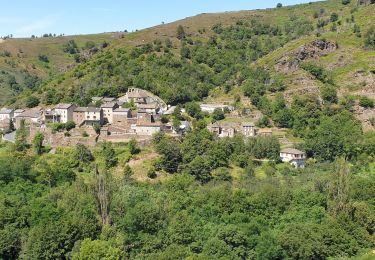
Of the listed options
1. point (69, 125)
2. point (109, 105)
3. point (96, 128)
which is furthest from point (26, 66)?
point (96, 128)

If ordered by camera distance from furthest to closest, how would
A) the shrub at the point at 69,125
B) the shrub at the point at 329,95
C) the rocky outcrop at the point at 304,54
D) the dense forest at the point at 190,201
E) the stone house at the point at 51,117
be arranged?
the rocky outcrop at the point at 304,54
the shrub at the point at 329,95
the stone house at the point at 51,117
the shrub at the point at 69,125
the dense forest at the point at 190,201

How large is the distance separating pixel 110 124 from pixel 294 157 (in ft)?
98.9

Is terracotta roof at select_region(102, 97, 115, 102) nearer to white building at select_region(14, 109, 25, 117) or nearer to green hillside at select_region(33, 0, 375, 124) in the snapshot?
green hillside at select_region(33, 0, 375, 124)

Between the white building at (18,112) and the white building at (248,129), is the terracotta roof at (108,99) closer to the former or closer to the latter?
the white building at (18,112)

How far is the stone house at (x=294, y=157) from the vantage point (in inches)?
3105

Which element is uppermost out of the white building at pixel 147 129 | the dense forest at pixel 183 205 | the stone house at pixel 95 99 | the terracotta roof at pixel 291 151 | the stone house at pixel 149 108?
the stone house at pixel 95 99

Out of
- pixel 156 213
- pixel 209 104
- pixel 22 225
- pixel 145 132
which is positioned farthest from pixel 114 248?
pixel 209 104

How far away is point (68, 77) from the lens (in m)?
117

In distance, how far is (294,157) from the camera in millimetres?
79062

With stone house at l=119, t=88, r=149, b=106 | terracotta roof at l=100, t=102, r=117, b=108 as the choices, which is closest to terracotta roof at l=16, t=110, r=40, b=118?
terracotta roof at l=100, t=102, r=117, b=108

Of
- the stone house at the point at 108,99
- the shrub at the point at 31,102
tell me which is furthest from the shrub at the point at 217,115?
the shrub at the point at 31,102

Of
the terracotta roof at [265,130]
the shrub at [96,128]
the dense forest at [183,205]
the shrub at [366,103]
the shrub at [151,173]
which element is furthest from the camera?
the shrub at [366,103]

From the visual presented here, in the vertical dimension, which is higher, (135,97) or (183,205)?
(135,97)

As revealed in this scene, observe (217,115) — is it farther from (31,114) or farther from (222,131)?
(31,114)
